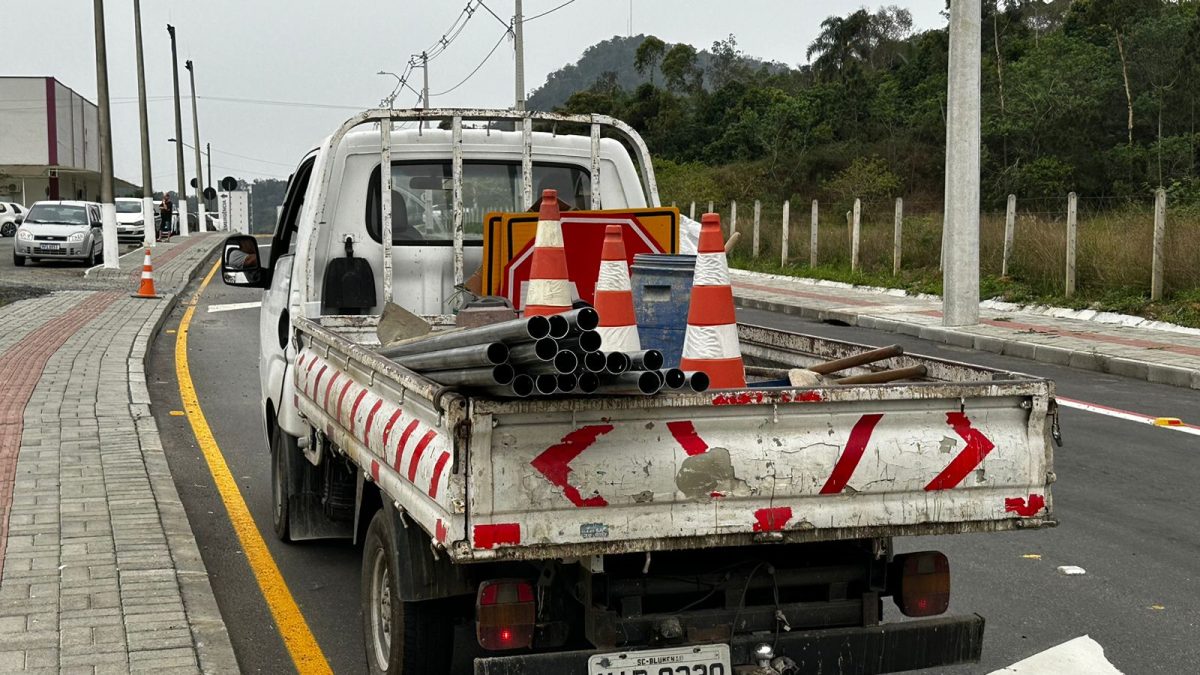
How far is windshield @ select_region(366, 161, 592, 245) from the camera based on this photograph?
684 cm

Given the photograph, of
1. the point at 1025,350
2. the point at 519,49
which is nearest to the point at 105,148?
the point at 519,49

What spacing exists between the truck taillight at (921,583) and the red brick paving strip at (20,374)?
13.1 feet

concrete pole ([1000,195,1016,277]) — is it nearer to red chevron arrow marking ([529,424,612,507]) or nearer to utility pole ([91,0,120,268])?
utility pole ([91,0,120,268])

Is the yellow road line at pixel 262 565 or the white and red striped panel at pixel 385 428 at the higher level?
the white and red striped panel at pixel 385 428

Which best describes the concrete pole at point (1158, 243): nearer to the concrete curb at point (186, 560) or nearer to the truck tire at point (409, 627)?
the concrete curb at point (186, 560)

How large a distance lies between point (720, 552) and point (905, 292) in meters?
21.7

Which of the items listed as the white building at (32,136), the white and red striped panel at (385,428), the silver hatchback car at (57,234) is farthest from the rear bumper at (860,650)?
the white building at (32,136)

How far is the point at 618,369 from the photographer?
3297 mm

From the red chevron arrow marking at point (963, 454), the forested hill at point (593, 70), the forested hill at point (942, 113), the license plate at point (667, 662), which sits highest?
the forested hill at point (593, 70)

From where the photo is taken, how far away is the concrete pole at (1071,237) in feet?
65.1

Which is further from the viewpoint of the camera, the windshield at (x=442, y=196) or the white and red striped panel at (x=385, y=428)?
the windshield at (x=442, y=196)

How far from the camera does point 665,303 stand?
5082 mm

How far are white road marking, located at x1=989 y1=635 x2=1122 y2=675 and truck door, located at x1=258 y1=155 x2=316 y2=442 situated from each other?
330cm

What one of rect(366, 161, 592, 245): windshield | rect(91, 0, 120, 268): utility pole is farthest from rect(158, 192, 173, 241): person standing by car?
rect(366, 161, 592, 245): windshield
